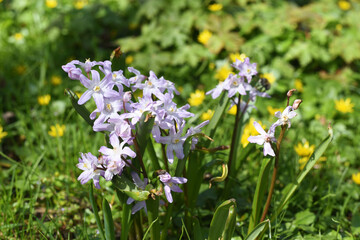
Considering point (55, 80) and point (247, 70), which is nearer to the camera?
point (247, 70)

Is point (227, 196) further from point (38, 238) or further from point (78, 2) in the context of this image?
point (78, 2)

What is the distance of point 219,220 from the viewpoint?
1281 mm

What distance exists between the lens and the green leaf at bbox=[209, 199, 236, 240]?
122 centimetres

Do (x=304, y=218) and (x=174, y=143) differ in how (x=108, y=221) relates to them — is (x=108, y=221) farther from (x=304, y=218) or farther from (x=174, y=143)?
(x=304, y=218)

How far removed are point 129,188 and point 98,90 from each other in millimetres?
340

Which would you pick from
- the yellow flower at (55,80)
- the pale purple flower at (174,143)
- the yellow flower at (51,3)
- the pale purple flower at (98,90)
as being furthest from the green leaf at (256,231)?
the yellow flower at (51,3)

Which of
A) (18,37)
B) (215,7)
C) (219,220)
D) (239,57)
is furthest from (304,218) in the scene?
(18,37)

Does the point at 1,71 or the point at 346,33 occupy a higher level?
the point at 1,71

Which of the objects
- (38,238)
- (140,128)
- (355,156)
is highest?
(140,128)

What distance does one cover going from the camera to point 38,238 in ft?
5.58

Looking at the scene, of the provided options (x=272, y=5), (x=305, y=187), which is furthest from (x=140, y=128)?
(x=272, y=5)

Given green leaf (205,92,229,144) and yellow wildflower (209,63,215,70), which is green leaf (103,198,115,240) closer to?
green leaf (205,92,229,144)

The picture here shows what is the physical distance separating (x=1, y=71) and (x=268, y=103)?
2.38m

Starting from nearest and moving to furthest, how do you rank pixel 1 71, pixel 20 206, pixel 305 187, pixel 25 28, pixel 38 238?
1. pixel 38 238
2. pixel 20 206
3. pixel 305 187
4. pixel 1 71
5. pixel 25 28
